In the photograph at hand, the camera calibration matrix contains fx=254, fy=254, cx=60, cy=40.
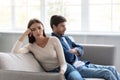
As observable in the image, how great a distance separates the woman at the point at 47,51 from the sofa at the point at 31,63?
68mm

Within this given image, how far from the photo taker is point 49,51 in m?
2.61

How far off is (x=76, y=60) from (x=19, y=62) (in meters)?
0.76

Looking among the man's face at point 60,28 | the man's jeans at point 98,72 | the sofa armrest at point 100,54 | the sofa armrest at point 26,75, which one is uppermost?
the man's face at point 60,28

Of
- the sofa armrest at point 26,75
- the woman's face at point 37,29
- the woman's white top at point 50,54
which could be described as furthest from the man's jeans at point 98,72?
the sofa armrest at point 26,75

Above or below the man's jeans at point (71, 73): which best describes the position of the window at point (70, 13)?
above

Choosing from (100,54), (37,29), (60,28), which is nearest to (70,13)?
(100,54)

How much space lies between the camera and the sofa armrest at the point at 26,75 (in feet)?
6.45

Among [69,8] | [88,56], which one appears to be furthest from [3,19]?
[88,56]

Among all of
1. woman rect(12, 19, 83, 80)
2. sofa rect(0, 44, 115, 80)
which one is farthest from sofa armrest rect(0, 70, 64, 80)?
woman rect(12, 19, 83, 80)

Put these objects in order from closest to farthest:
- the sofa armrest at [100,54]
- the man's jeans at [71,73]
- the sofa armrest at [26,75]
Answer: the sofa armrest at [26,75] < the man's jeans at [71,73] < the sofa armrest at [100,54]

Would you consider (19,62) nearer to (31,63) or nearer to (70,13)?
(31,63)

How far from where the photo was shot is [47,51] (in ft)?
8.55

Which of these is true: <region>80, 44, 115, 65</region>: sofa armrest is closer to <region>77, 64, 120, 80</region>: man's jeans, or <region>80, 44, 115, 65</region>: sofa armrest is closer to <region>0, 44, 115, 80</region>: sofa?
<region>0, 44, 115, 80</region>: sofa

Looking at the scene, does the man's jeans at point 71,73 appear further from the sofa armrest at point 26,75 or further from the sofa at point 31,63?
the sofa armrest at point 26,75
